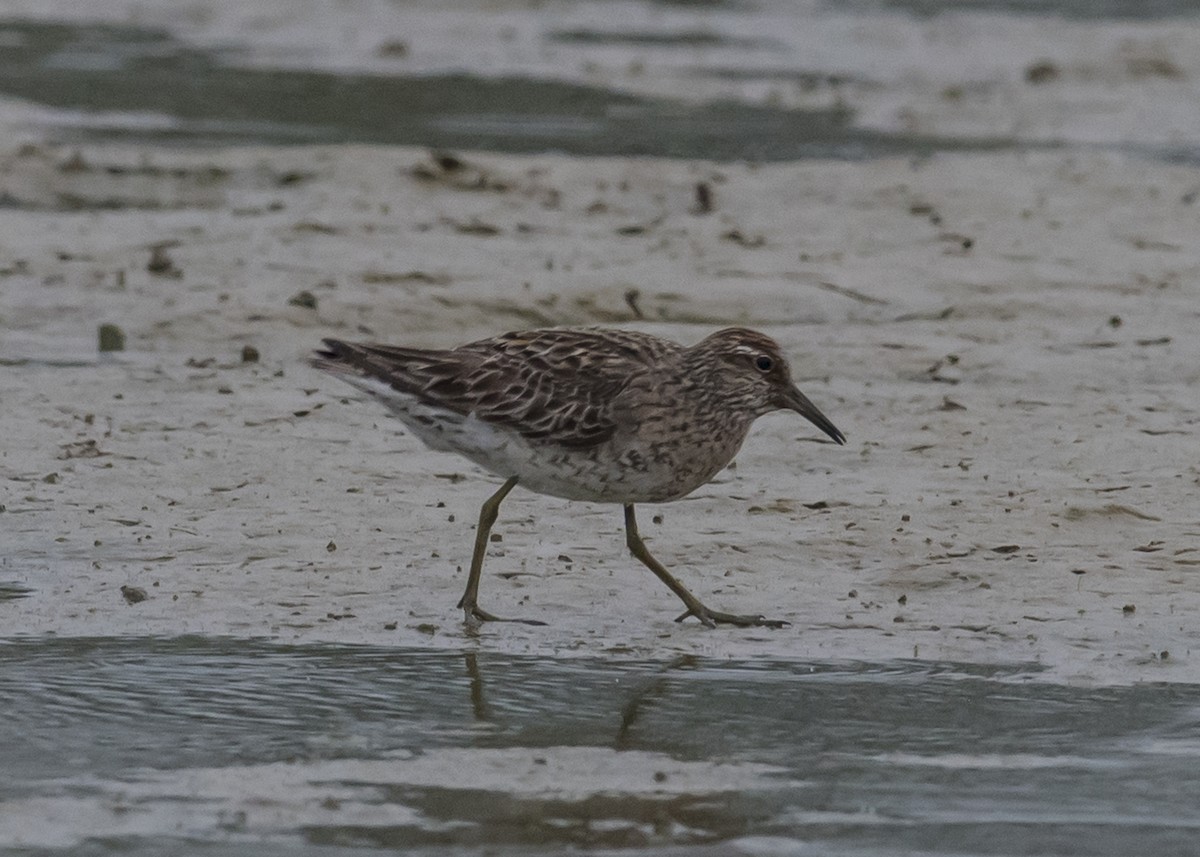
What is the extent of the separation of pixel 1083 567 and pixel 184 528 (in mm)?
3311

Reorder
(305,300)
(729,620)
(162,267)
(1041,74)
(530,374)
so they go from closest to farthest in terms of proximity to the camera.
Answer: (729,620), (530,374), (305,300), (162,267), (1041,74)

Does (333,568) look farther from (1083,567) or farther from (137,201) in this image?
(137,201)

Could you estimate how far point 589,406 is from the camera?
26.0ft

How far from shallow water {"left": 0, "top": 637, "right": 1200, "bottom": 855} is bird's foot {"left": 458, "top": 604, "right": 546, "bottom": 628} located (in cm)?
33

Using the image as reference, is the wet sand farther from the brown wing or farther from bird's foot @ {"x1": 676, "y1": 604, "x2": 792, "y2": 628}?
the brown wing

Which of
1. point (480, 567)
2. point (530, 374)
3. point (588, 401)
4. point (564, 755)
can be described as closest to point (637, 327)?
point (530, 374)

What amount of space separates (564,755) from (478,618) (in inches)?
53.8

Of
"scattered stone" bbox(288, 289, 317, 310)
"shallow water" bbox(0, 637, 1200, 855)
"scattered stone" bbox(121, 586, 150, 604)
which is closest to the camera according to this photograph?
"shallow water" bbox(0, 637, 1200, 855)

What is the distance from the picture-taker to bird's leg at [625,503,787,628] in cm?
766

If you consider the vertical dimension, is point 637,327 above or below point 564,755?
above

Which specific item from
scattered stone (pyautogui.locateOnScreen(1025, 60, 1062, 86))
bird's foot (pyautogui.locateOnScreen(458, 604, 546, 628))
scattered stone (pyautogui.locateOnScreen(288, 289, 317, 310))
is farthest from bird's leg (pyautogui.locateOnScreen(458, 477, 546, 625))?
scattered stone (pyautogui.locateOnScreen(1025, 60, 1062, 86))

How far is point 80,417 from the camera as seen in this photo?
32.7 ft

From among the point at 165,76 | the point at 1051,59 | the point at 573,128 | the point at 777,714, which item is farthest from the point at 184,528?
the point at 1051,59

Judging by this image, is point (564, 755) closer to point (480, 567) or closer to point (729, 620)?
point (729, 620)
